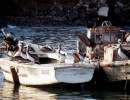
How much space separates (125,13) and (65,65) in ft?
145

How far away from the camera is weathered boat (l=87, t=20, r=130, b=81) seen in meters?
19.5

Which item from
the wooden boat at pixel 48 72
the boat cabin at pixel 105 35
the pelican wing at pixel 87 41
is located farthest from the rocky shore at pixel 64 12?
the wooden boat at pixel 48 72

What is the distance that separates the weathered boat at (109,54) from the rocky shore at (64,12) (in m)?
33.9

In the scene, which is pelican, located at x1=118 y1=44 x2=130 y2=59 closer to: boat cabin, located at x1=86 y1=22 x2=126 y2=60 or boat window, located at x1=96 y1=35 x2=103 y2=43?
boat cabin, located at x1=86 y1=22 x2=126 y2=60

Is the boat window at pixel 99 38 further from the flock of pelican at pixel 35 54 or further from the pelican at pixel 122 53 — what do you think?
the pelican at pixel 122 53

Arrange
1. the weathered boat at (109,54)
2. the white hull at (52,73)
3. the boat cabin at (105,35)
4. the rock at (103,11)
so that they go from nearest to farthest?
the white hull at (52,73) → the weathered boat at (109,54) → the boat cabin at (105,35) → the rock at (103,11)

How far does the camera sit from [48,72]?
771 inches

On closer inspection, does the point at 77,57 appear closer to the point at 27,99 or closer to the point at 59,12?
the point at 27,99

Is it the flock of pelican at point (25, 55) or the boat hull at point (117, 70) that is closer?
the boat hull at point (117, 70)

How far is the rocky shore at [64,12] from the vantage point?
192ft

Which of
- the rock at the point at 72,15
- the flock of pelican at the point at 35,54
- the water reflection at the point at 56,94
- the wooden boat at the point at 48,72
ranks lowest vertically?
the rock at the point at 72,15

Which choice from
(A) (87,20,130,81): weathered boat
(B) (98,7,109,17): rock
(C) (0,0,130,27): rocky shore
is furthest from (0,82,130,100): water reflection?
(B) (98,7,109,17): rock

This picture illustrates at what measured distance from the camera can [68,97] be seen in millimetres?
18797

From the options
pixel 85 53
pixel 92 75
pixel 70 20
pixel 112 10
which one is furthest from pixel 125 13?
pixel 92 75
